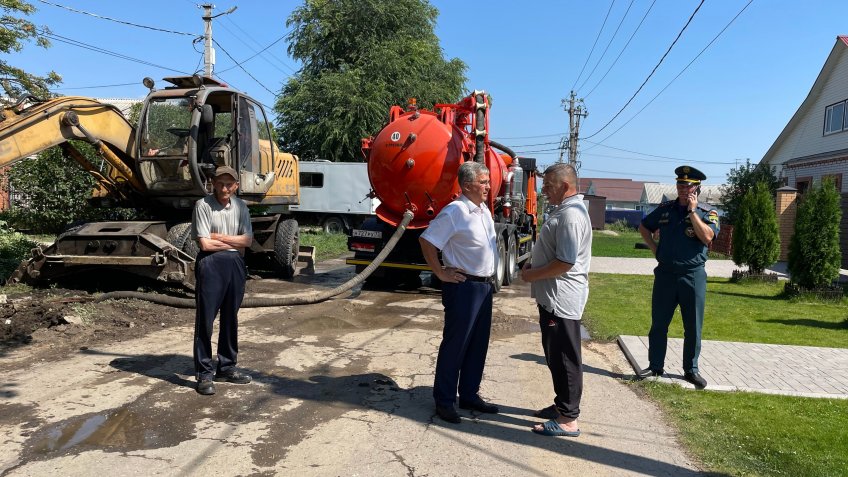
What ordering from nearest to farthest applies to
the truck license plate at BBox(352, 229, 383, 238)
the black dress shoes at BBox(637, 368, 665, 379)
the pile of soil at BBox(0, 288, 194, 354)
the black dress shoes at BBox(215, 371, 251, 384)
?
1. the black dress shoes at BBox(215, 371, 251, 384)
2. the black dress shoes at BBox(637, 368, 665, 379)
3. the pile of soil at BBox(0, 288, 194, 354)
4. the truck license plate at BBox(352, 229, 383, 238)

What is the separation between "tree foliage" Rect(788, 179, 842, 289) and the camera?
38.9 ft

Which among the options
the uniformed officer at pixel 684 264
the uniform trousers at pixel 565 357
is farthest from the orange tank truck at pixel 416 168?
the uniform trousers at pixel 565 357

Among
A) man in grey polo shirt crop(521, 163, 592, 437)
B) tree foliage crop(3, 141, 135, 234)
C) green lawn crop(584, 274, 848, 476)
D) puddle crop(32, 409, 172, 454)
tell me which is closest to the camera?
puddle crop(32, 409, 172, 454)

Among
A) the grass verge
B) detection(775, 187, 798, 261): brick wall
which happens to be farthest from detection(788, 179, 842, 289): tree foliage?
detection(775, 187, 798, 261): brick wall

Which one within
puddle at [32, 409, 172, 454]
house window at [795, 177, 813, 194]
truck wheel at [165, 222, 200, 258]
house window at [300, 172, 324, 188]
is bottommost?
puddle at [32, 409, 172, 454]

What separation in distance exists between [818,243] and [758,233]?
8.15 ft

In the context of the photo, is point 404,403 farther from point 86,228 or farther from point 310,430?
point 86,228

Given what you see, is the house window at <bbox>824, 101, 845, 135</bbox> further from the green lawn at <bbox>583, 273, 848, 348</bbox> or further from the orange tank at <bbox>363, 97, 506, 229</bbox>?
the orange tank at <bbox>363, 97, 506, 229</bbox>

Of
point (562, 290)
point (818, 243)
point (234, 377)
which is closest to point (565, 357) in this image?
point (562, 290)

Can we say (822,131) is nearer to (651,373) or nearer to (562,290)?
(651,373)

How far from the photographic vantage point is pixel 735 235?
1482cm

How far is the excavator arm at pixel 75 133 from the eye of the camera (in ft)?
24.4

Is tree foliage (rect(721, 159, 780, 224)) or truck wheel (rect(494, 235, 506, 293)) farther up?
tree foliage (rect(721, 159, 780, 224))

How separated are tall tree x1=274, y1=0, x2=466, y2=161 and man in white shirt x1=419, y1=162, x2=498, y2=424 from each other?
27.6 metres
